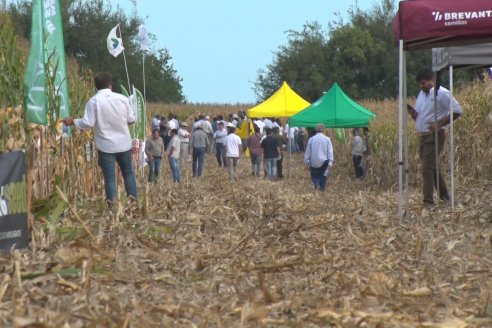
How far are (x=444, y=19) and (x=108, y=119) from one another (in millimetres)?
4158

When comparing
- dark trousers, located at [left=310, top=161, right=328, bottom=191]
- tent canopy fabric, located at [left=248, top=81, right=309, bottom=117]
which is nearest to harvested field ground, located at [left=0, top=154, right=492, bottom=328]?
dark trousers, located at [left=310, top=161, right=328, bottom=191]

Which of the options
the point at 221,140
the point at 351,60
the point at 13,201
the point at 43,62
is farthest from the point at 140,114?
the point at 351,60

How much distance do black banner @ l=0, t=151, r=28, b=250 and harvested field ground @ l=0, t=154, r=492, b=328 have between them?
20 cm

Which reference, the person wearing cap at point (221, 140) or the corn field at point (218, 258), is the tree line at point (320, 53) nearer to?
the person wearing cap at point (221, 140)

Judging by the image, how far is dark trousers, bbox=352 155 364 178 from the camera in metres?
30.6

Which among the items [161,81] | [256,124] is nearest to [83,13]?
[161,81]

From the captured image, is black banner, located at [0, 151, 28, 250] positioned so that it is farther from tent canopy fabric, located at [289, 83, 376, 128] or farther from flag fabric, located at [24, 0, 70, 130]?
tent canopy fabric, located at [289, 83, 376, 128]

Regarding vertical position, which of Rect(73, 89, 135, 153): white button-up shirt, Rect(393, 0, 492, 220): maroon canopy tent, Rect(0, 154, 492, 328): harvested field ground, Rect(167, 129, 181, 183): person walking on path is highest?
Rect(393, 0, 492, 220): maroon canopy tent

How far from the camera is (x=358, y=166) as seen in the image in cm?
3097

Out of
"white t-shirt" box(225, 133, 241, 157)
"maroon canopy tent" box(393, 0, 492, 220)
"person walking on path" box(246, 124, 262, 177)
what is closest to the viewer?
"maroon canopy tent" box(393, 0, 492, 220)

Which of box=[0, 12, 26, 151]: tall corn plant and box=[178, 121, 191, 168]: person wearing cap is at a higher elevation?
box=[0, 12, 26, 151]: tall corn plant

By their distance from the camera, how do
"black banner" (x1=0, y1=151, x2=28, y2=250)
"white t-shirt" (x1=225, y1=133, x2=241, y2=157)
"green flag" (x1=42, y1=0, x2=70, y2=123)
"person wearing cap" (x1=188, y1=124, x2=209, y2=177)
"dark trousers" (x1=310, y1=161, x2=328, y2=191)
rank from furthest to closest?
1. "person wearing cap" (x1=188, y1=124, x2=209, y2=177)
2. "white t-shirt" (x1=225, y1=133, x2=241, y2=157)
3. "dark trousers" (x1=310, y1=161, x2=328, y2=191)
4. "green flag" (x1=42, y1=0, x2=70, y2=123)
5. "black banner" (x1=0, y1=151, x2=28, y2=250)

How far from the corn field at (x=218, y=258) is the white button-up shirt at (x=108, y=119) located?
2.07 ft

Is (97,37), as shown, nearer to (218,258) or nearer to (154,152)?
(154,152)
